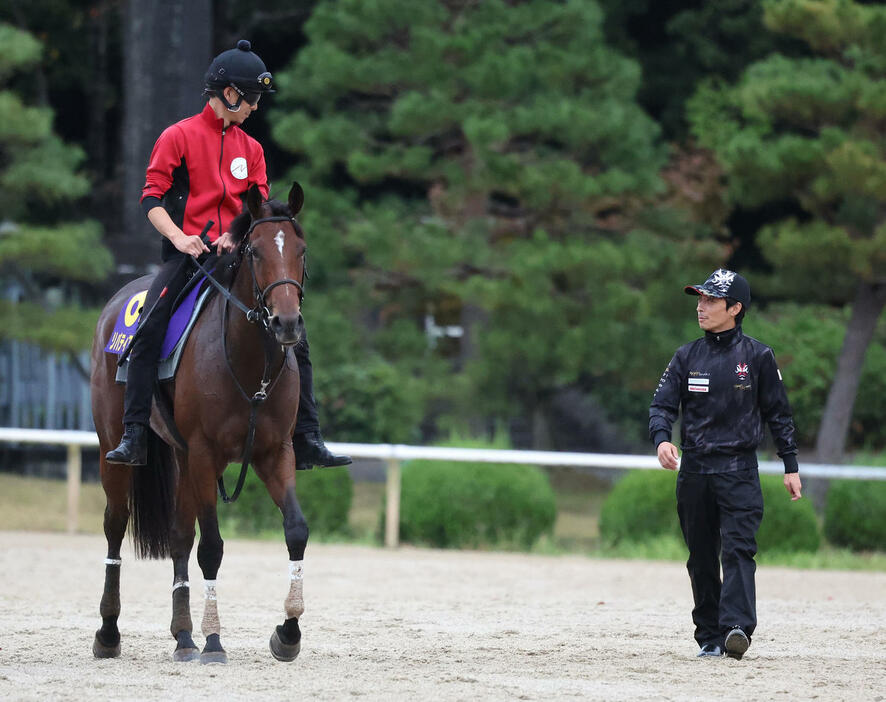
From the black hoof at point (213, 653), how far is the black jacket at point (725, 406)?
228 cm

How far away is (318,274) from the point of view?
18250mm

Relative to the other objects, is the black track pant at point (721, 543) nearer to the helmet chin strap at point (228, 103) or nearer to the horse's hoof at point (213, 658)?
the horse's hoof at point (213, 658)

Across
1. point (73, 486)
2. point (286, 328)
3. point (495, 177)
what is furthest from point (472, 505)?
point (286, 328)

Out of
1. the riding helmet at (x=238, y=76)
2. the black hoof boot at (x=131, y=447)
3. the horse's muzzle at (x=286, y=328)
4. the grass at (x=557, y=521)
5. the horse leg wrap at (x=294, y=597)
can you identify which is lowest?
the grass at (x=557, y=521)

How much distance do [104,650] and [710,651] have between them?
2.97 meters

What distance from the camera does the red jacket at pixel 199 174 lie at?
689cm

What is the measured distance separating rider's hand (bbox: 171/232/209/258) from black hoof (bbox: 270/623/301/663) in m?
1.83

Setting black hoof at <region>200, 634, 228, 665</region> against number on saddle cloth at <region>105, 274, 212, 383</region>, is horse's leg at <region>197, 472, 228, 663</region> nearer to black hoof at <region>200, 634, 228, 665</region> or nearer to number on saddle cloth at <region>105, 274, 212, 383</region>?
black hoof at <region>200, 634, 228, 665</region>

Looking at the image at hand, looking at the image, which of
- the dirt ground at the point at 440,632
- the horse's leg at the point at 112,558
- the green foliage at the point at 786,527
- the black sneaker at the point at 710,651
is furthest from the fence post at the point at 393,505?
the black sneaker at the point at 710,651

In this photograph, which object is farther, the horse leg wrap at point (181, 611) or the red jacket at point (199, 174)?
the red jacket at point (199, 174)

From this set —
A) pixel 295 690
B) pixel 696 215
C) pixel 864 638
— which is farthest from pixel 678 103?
pixel 295 690

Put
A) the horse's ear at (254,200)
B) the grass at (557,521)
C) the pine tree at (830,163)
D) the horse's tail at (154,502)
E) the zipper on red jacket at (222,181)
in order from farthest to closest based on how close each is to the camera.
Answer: the pine tree at (830,163)
the grass at (557,521)
the horse's tail at (154,502)
the zipper on red jacket at (222,181)
the horse's ear at (254,200)

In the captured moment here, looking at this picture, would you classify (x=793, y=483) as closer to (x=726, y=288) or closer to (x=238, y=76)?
(x=726, y=288)

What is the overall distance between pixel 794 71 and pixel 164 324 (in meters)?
10.4
